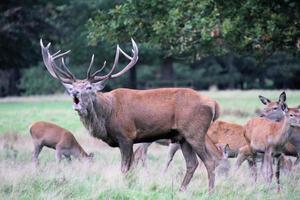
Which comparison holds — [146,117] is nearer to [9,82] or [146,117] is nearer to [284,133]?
[284,133]

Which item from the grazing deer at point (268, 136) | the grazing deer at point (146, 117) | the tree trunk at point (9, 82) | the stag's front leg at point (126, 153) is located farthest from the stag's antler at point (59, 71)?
the tree trunk at point (9, 82)

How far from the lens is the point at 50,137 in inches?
555

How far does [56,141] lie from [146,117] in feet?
14.9

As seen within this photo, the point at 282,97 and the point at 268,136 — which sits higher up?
the point at 282,97

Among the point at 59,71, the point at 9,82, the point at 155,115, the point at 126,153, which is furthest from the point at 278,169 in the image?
the point at 9,82

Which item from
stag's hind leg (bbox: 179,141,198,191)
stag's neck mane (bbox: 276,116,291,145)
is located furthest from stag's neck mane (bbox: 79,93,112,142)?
stag's neck mane (bbox: 276,116,291,145)

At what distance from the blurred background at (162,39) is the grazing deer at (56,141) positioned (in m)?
2.46

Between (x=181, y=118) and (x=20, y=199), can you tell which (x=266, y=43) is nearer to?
(x=181, y=118)

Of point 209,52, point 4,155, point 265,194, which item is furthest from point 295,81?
point 265,194

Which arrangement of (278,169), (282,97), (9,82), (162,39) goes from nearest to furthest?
(278,169) → (282,97) → (162,39) → (9,82)

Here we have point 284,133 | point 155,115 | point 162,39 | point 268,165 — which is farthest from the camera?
point 162,39

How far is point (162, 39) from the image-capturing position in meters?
15.1

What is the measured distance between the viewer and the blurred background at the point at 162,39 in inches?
543

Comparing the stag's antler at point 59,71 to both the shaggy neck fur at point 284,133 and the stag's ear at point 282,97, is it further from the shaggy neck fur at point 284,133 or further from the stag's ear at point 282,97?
the stag's ear at point 282,97
